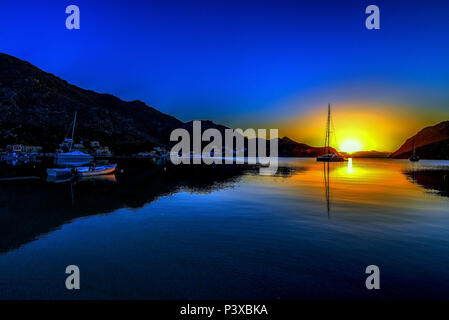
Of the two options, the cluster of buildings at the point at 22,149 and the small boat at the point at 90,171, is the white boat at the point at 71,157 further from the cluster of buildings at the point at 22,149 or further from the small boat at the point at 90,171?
the small boat at the point at 90,171

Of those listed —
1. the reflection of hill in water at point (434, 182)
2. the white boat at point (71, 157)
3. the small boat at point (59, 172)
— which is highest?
the white boat at point (71, 157)

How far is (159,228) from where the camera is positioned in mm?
18156

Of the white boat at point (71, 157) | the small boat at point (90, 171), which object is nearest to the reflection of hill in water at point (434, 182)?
the small boat at point (90, 171)

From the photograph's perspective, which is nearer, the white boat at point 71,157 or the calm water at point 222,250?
the calm water at point 222,250

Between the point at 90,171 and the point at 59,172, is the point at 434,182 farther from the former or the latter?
the point at 59,172

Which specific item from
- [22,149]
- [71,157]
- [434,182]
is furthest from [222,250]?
[22,149]

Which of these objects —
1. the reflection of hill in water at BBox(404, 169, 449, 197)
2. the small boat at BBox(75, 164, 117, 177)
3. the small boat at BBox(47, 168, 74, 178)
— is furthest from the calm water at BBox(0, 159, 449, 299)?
the small boat at BBox(75, 164, 117, 177)

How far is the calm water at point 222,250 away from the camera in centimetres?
→ 964

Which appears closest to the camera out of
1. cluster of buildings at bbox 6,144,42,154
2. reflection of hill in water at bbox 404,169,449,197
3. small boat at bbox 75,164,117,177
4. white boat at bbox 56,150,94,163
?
reflection of hill in water at bbox 404,169,449,197

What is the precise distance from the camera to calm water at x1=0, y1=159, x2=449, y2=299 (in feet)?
31.6

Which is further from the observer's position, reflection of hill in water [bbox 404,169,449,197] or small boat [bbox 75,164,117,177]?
small boat [bbox 75,164,117,177]

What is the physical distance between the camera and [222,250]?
13.8 m

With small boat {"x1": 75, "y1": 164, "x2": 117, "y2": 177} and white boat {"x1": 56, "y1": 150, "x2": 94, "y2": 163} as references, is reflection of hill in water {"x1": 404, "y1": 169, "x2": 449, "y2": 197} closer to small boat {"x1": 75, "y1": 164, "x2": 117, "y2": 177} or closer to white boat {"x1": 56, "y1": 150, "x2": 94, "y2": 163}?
small boat {"x1": 75, "y1": 164, "x2": 117, "y2": 177}
